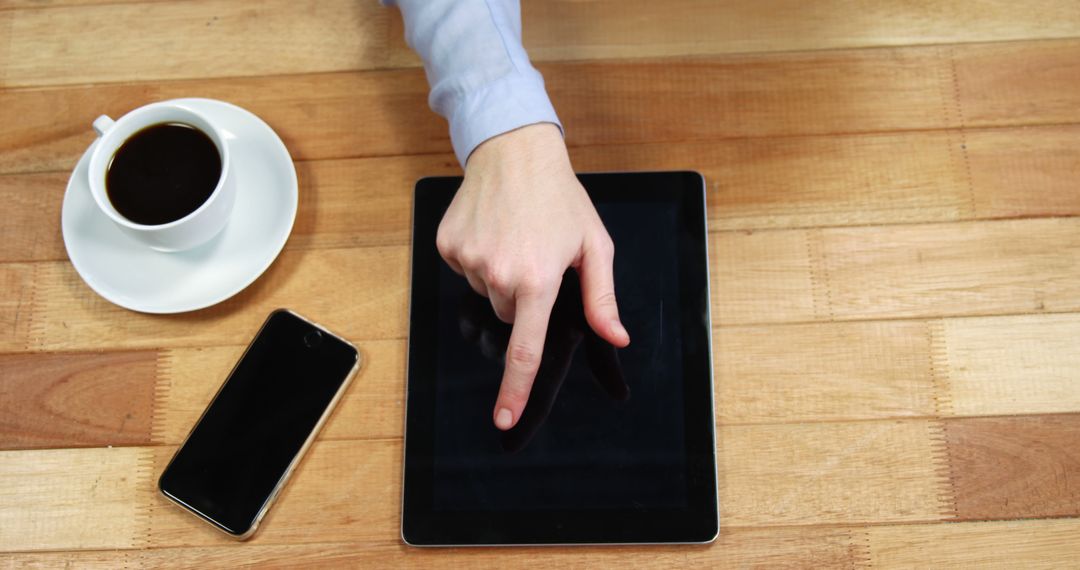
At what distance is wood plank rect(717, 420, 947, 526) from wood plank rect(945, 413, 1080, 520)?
0.8 inches

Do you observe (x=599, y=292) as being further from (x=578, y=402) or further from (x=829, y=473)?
(x=829, y=473)

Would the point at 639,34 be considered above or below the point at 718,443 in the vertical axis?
above

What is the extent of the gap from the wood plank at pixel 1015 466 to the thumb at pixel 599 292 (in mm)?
318

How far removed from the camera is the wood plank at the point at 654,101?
2.50ft

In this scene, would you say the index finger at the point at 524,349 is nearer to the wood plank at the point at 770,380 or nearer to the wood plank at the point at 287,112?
the wood plank at the point at 770,380

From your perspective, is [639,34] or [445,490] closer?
[445,490]

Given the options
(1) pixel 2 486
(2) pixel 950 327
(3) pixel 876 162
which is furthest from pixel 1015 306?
(1) pixel 2 486

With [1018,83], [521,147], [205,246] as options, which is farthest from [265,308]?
[1018,83]

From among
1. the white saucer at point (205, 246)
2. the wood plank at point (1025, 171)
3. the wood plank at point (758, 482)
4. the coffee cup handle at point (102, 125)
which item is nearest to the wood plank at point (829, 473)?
the wood plank at point (758, 482)

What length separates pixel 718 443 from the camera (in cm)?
69

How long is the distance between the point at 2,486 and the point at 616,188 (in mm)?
629

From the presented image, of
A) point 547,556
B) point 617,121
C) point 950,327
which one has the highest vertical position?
point 617,121

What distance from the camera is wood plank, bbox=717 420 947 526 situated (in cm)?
67

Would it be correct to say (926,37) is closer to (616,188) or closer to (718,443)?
(616,188)
